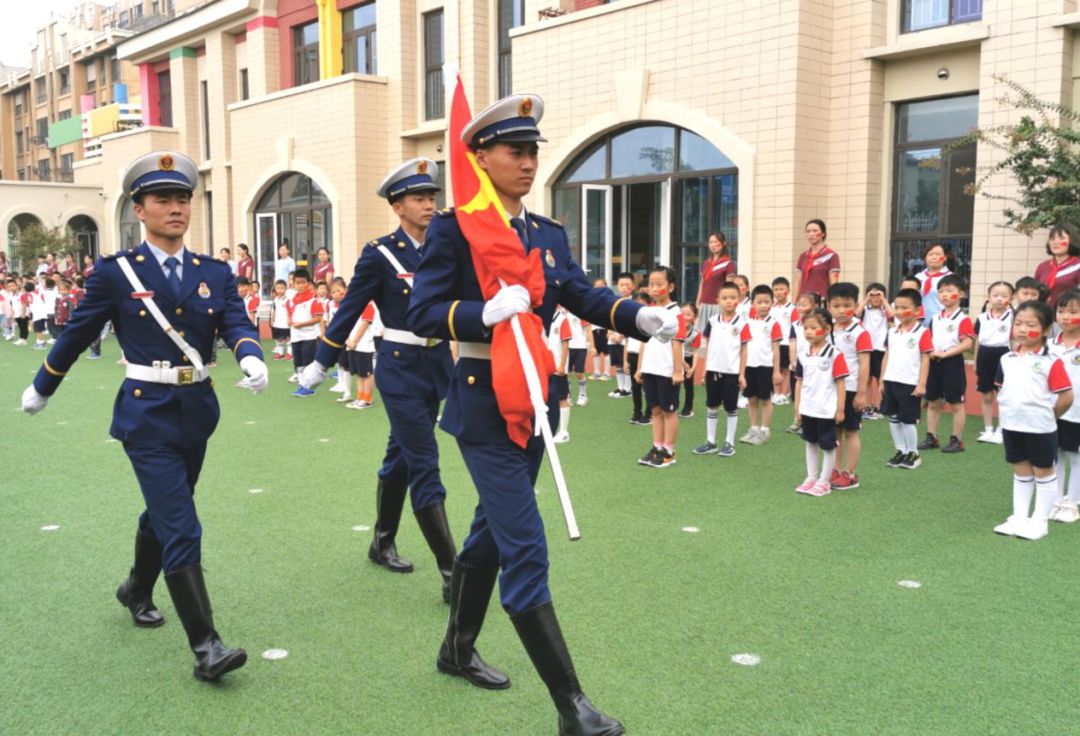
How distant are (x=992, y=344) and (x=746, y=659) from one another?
5.45m

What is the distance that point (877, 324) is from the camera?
9.38 meters

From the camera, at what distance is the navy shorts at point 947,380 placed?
8.05 meters

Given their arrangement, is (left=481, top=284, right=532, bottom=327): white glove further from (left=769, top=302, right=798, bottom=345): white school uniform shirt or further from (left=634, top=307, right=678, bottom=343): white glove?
→ (left=769, top=302, right=798, bottom=345): white school uniform shirt

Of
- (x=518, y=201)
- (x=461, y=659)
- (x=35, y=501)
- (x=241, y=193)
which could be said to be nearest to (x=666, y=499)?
(x=461, y=659)

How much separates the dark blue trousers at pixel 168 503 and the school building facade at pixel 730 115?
9225mm

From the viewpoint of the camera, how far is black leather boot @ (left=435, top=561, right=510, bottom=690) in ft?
11.6

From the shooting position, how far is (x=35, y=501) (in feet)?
21.1

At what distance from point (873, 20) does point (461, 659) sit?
10.7 meters

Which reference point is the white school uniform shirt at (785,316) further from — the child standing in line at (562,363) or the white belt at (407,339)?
the white belt at (407,339)

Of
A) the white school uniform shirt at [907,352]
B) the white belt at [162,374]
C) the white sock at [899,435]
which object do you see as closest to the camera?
the white belt at [162,374]

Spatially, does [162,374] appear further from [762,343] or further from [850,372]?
[762,343]

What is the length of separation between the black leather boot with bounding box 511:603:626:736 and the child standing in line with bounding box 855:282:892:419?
679 cm

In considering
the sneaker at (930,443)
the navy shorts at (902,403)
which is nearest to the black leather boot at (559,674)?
the navy shorts at (902,403)

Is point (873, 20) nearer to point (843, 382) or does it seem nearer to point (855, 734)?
point (843, 382)
